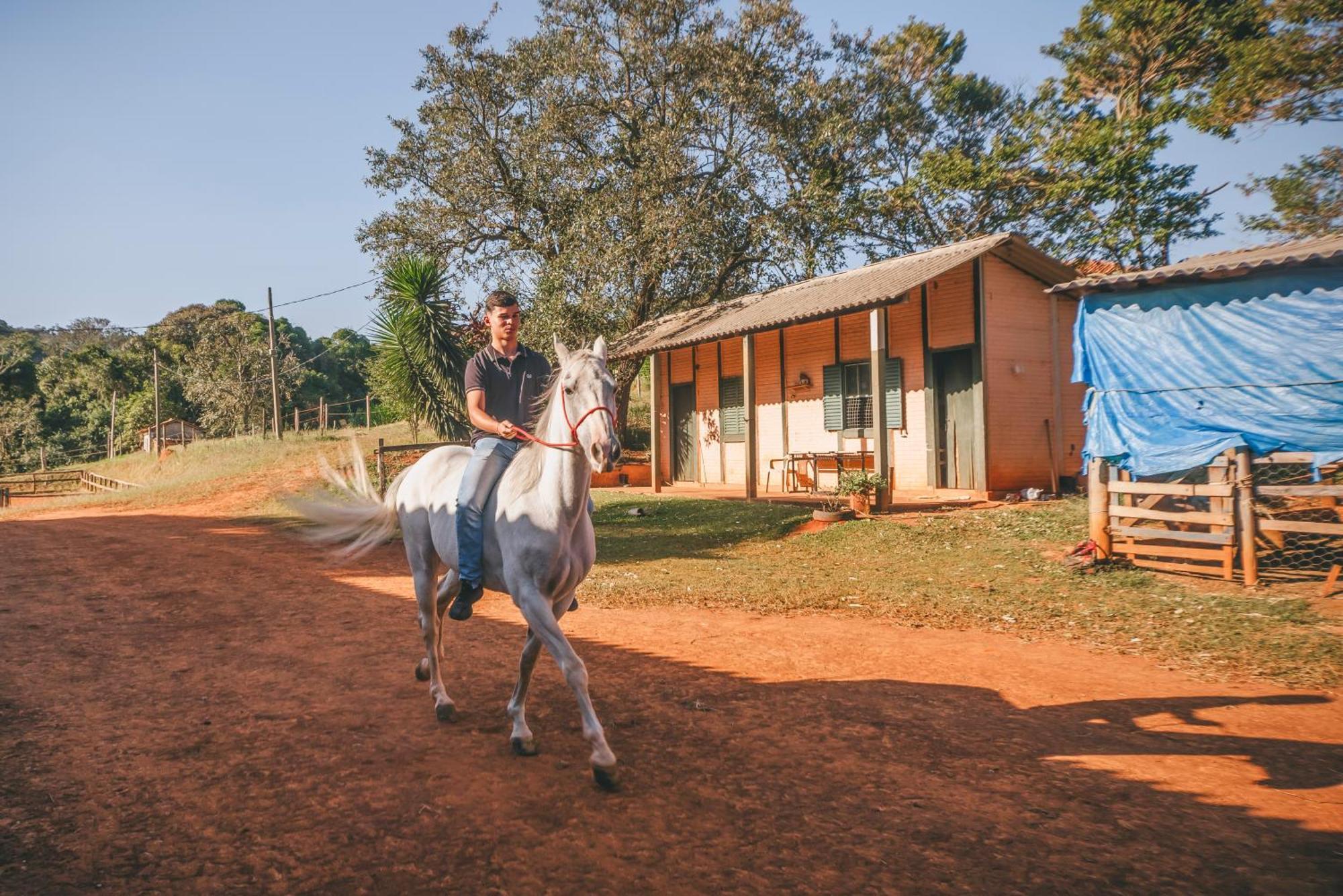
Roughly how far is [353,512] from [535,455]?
8.57 feet

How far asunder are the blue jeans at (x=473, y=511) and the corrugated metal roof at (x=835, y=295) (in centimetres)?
1025

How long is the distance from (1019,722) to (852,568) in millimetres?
5529

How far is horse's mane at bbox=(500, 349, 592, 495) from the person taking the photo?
4.20m

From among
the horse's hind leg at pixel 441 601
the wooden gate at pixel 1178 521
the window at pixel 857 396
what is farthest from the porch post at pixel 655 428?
the horse's hind leg at pixel 441 601

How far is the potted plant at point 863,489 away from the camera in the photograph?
13227 mm

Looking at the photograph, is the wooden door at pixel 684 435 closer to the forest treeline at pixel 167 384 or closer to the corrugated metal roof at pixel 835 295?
the corrugated metal roof at pixel 835 295

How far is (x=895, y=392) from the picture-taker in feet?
53.1

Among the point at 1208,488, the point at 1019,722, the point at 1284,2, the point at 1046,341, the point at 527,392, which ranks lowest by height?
the point at 1019,722

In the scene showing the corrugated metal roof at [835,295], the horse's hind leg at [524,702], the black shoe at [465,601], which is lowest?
the horse's hind leg at [524,702]

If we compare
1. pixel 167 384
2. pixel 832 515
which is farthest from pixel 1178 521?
pixel 167 384

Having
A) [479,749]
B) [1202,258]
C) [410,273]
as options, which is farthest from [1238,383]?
[410,273]

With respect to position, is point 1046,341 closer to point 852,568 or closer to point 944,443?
point 944,443

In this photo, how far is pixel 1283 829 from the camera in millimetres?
3230

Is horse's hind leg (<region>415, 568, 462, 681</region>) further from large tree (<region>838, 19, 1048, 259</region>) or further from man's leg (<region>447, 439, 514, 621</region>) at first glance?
large tree (<region>838, 19, 1048, 259</region>)
